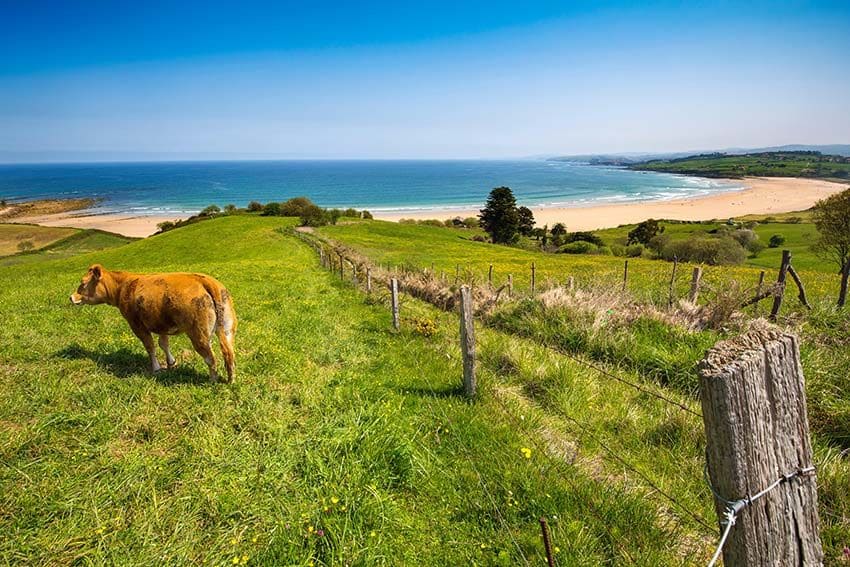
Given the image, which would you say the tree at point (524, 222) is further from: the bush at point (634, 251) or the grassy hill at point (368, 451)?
the grassy hill at point (368, 451)

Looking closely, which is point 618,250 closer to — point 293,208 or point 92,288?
point 293,208

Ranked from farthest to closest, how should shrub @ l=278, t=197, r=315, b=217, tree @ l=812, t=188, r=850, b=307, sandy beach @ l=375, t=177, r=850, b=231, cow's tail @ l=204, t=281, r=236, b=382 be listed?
sandy beach @ l=375, t=177, r=850, b=231, shrub @ l=278, t=197, r=315, b=217, tree @ l=812, t=188, r=850, b=307, cow's tail @ l=204, t=281, r=236, b=382

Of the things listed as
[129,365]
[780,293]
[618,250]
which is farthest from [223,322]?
[618,250]

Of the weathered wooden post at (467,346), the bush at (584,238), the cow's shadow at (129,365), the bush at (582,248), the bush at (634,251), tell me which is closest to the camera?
the weathered wooden post at (467,346)

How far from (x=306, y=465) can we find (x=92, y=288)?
21.1 feet

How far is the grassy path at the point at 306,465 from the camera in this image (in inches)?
152

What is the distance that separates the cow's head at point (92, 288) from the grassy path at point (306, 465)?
1.11 metres

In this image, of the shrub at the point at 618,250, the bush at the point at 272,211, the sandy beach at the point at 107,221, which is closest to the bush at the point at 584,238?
the shrub at the point at 618,250

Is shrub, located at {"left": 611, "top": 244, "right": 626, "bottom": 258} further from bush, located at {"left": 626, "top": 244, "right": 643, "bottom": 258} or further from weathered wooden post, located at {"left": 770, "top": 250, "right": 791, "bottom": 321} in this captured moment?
weathered wooden post, located at {"left": 770, "top": 250, "right": 791, "bottom": 321}

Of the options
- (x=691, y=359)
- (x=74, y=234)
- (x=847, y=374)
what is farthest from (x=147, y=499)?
(x=74, y=234)

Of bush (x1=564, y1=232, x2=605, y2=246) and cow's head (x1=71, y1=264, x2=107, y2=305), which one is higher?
cow's head (x1=71, y1=264, x2=107, y2=305)

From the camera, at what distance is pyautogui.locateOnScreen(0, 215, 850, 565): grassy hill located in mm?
3896

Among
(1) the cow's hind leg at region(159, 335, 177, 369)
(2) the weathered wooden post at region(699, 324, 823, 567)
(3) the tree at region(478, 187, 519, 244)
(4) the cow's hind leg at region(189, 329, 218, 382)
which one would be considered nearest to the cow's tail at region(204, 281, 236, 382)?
(4) the cow's hind leg at region(189, 329, 218, 382)

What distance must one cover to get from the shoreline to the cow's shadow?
82.2 m
